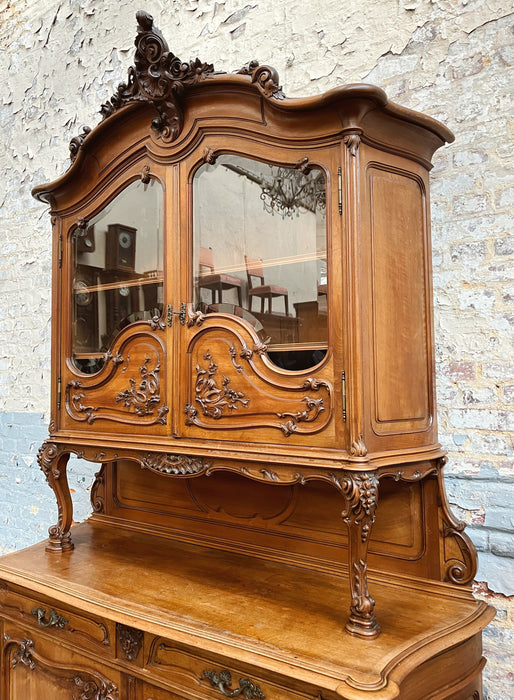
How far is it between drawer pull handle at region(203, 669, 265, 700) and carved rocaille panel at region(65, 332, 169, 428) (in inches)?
28.4

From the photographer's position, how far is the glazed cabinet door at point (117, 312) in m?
1.86

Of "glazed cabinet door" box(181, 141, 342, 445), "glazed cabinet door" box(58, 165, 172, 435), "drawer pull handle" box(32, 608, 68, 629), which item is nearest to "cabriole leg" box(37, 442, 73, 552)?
"glazed cabinet door" box(58, 165, 172, 435)

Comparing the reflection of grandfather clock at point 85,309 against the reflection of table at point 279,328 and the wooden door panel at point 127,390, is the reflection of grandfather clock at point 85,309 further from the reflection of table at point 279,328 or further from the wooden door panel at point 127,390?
the reflection of table at point 279,328

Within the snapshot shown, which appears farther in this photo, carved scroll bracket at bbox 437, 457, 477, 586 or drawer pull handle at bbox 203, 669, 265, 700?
carved scroll bracket at bbox 437, 457, 477, 586

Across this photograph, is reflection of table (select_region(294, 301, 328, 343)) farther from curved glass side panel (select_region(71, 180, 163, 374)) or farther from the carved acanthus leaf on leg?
curved glass side panel (select_region(71, 180, 163, 374))

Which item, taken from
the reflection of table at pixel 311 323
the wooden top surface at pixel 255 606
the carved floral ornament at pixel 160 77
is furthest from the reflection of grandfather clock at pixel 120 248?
the wooden top surface at pixel 255 606

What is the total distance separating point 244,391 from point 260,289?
0.31m

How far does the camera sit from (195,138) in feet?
5.88

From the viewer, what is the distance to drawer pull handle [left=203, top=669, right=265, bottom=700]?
143 cm

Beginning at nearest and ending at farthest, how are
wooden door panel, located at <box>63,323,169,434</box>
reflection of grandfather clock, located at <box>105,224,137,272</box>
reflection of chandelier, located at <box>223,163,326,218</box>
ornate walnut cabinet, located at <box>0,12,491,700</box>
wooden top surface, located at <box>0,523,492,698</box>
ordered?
1. wooden top surface, located at <box>0,523,492,698</box>
2. ornate walnut cabinet, located at <box>0,12,491,700</box>
3. reflection of chandelier, located at <box>223,163,326,218</box>
4. wooden door panel, located at <box>63,323,169,434</box>
5. reflection of grandfather clock, located at <box>105,224,137,272</box>

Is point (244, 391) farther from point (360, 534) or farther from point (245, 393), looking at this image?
point (360, 534)

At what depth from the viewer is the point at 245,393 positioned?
5.36 feet

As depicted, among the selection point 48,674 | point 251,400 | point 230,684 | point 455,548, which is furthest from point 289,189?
point 48,674

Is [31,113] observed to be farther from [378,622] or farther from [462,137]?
[378,622]
